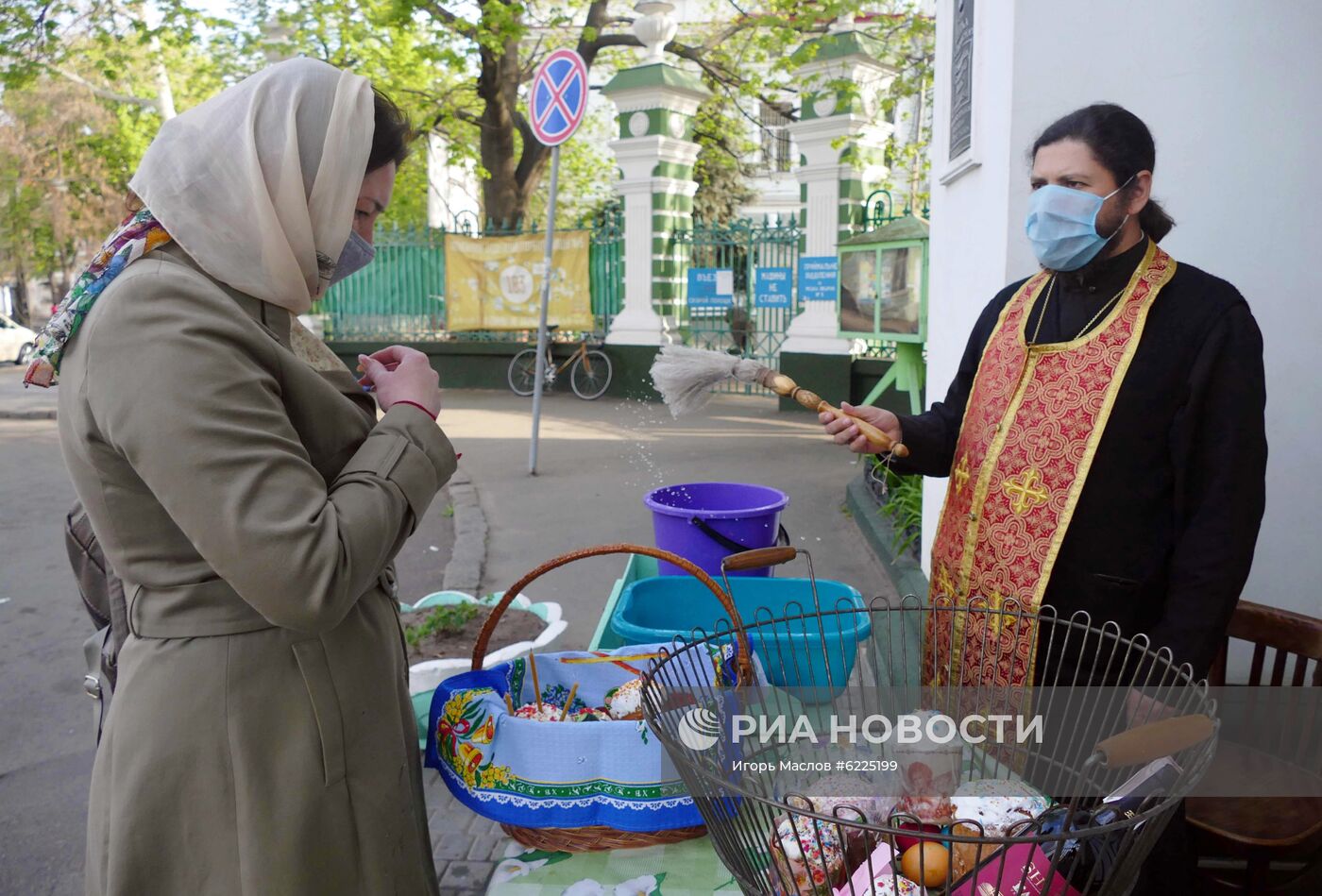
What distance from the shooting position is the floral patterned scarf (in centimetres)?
130

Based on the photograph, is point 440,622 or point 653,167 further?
point 653,167

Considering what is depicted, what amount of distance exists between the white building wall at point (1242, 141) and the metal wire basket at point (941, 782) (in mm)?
1282

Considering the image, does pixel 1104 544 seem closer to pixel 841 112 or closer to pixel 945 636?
pixel 945 636

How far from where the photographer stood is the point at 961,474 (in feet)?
7.47

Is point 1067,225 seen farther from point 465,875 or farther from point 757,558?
point 465,875

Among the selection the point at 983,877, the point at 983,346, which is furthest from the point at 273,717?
the point at 983,346

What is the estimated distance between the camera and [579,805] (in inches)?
74.2

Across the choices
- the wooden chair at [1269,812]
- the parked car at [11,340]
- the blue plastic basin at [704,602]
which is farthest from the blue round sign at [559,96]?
the parked car at [11,340]

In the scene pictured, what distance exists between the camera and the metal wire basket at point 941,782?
1.10 meters

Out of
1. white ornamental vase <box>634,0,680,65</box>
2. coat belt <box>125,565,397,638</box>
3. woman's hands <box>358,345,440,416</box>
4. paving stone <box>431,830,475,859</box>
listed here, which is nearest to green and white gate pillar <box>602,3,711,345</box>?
white ornamental vase <box>634,0,680,65</box>

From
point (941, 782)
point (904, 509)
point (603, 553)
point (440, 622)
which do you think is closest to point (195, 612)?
point (603, 553)

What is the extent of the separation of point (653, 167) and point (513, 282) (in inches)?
105

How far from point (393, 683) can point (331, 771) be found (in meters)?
0.17

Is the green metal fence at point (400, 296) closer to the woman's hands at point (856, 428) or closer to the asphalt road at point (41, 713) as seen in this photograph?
the asphalt road at point (41, 713)
